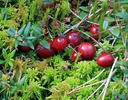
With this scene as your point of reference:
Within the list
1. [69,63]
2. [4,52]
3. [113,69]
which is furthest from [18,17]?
[113,69]

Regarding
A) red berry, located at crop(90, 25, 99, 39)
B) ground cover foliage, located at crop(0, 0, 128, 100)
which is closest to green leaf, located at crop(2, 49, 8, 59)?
ground cover foliage, located at crop(0, 0, 128, 100)

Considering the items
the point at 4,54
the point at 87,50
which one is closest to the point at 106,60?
the point at 87,50

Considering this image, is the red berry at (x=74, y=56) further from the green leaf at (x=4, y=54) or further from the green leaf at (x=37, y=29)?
the green leaf at (x=4, y=54)

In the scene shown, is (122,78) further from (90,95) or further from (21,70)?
(21,70)

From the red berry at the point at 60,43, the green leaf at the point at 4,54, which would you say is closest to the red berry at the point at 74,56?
the red berry at the point at 60,43

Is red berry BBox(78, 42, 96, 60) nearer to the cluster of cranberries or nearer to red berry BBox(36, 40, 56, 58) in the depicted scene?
the cluster of cranberries
